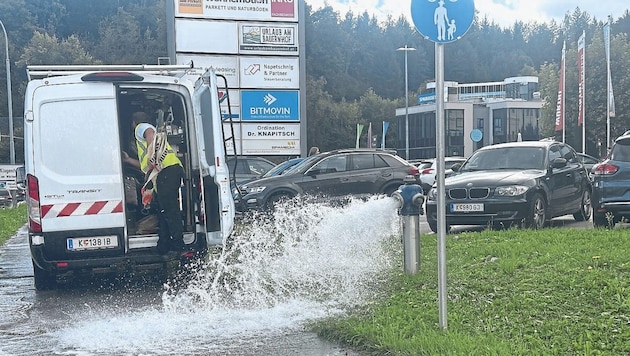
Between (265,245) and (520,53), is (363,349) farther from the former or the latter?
(520,53)

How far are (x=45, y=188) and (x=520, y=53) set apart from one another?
123630 mm

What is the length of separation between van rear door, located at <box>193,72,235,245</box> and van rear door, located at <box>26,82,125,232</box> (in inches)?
37.5

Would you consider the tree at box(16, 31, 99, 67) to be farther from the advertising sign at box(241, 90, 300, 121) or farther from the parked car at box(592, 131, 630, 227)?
the parked car at box(592, 131, 630, 227)

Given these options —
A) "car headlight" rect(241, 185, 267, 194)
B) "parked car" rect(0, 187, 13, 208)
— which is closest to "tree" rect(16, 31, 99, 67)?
"parked car" rect(0, 187, 13, 208)

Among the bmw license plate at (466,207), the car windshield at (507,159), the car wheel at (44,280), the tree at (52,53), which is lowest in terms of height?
the car wheel at (44,280)

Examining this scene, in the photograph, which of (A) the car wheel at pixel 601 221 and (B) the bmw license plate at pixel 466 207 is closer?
(A) the car wheel at pixel 601 221

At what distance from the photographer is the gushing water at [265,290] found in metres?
5.97

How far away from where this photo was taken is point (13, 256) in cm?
1230

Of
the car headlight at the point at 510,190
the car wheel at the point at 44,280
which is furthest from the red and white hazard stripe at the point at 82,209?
the car headlight at the point at 510,190

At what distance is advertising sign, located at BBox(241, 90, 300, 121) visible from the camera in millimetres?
19391

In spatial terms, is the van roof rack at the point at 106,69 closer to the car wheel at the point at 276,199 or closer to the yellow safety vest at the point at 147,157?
the yellow safety vest at the point at 147,157

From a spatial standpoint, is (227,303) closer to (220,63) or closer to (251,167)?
(251,167)

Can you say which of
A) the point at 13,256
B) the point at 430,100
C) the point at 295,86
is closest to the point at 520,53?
the point at 430,100

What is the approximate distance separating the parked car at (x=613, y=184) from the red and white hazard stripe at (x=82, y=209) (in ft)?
22.9
